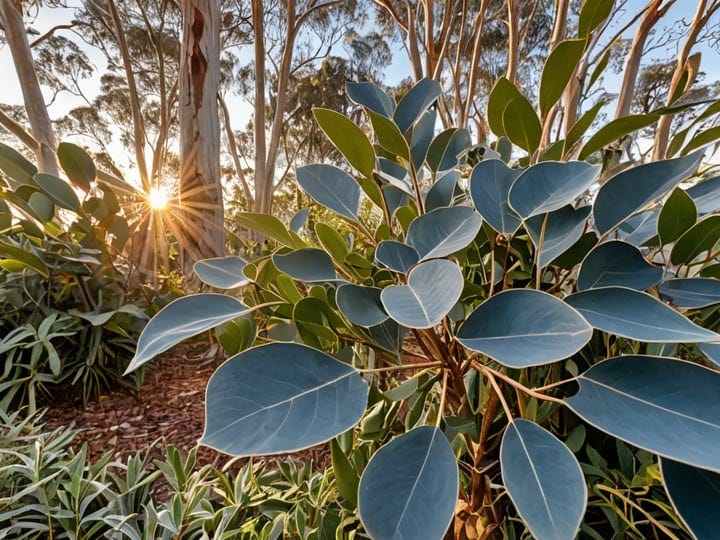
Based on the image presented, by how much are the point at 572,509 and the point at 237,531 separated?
48 cm

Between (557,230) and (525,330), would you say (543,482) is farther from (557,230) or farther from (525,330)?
(557,230)

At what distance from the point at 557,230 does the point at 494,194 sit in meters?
0.06

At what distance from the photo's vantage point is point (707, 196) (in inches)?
12.0

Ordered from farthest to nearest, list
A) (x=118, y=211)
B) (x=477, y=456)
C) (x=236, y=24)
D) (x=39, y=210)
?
(x=236, y=24) → (x=118, y=211) → (x=39, y=210) → (x=477, y=456)

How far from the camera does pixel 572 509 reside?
0.55 feet

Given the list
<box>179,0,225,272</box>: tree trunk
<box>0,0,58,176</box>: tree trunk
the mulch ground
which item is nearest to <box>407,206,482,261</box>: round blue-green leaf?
the mulch ground

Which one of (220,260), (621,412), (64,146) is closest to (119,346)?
(64,146)

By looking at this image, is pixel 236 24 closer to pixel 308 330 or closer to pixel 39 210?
pixel 39 210

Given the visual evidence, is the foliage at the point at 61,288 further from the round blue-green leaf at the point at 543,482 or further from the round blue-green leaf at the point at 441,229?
the round blue-green leaf at the point at 543,482

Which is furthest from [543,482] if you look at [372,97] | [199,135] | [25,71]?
[25,71]

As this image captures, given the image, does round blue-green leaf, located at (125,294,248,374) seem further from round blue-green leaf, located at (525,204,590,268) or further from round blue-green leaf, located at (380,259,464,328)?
round blue-green leaf, located at (525,204,590,268)

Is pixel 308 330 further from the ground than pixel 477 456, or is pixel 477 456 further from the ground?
pixel 308 330

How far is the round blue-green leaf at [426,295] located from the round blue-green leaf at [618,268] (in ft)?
0.40

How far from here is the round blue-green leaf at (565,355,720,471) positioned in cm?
15
